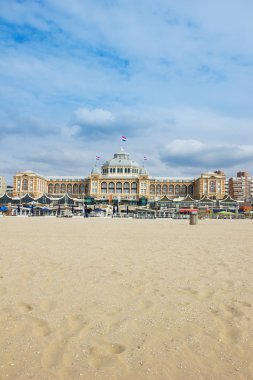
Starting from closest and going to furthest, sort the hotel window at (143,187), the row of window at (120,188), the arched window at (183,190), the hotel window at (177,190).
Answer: the hotel window at (143,187), the row of window at (120,188), the arched window at (183,190), the hotel window at (177,190)

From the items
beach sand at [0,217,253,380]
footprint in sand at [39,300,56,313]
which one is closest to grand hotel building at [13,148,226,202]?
beach sand at [0,217,253,380]

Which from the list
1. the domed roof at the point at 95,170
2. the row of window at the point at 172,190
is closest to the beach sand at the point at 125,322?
the domed roof at the point at 95,170

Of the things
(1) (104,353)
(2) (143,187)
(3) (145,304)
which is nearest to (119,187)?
(2) (143,187)

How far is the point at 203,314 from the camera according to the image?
581 cm

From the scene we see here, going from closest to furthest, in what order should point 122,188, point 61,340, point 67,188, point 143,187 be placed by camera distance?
point 61,340 < point 143,187 < point 122,188 < point 67,188

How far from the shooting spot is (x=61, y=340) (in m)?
4.68

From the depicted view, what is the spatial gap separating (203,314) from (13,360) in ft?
10.8

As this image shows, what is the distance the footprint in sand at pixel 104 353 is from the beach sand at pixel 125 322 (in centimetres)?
1

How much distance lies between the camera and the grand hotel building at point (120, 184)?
14762cm

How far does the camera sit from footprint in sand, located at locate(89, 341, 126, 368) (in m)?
4.09

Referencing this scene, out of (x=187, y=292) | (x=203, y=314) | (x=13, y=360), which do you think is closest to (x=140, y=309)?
(x=203, y=314)

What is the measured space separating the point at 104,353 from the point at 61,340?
73cm

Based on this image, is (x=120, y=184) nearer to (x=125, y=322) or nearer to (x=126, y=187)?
(x=126, y=187)

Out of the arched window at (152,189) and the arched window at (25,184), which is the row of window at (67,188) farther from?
the arched window at (152,189)
